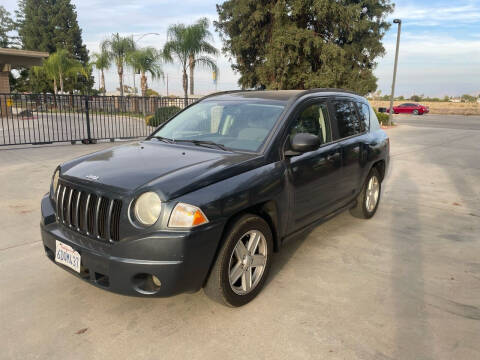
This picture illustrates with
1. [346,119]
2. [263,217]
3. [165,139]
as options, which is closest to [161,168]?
[263,217]

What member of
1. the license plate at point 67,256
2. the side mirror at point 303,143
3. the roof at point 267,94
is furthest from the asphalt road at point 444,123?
the license plate at point 67,256

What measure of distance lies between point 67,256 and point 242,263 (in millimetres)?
1336

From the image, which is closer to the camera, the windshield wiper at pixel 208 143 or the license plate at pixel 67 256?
the license plate at pixel 67 256

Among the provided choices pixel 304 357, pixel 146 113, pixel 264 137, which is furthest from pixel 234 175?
pixel 146 113

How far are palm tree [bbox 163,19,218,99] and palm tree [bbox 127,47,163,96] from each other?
6.04 m

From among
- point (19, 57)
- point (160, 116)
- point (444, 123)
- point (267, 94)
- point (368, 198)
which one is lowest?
point (444, 123)

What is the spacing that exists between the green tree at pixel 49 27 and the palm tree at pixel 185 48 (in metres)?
38.3

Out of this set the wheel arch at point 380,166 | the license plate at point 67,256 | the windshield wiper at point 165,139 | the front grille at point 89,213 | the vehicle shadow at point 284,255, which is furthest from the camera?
the wheel arch at point 380,166

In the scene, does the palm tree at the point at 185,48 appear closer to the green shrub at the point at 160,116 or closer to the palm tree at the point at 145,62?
the palm tree at the point at 145,62

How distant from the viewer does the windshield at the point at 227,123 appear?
3.61 metres

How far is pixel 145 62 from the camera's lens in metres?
34.2

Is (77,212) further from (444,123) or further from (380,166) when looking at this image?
(444,123)

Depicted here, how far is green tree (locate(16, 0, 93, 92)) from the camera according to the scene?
2427 inches

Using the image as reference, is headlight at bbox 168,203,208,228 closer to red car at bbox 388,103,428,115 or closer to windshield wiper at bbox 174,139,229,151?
windshield wiper at bbox 174,139,229,151
